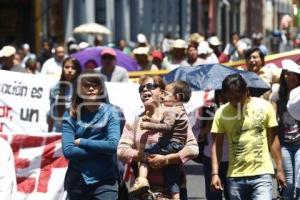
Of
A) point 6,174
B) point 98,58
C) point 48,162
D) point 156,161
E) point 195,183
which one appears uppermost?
point 98,58

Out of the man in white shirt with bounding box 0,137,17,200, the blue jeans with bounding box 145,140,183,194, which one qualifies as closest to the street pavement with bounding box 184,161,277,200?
the blue jeans with bounding box 145,140,183,194

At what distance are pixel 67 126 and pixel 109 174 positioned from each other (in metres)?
0.52

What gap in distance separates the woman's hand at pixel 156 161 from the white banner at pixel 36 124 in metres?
2.17

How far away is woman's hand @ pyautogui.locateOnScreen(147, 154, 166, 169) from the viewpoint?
845cm

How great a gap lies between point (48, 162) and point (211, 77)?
71.6 inches

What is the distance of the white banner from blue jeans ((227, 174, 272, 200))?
184cm

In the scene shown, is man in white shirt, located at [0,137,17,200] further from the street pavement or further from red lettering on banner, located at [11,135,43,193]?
the street pavement

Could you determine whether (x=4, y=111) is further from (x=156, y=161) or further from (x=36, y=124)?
(x=156, y=161)

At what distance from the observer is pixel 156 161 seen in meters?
8.45

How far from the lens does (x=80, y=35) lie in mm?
36312

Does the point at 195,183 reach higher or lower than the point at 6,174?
lower

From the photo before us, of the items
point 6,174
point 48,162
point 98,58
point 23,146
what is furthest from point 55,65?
point 6,174

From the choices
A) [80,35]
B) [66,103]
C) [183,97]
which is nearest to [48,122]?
[66,103]

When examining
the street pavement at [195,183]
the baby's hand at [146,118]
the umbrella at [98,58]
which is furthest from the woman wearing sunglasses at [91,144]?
the umbrella at [98,58]
